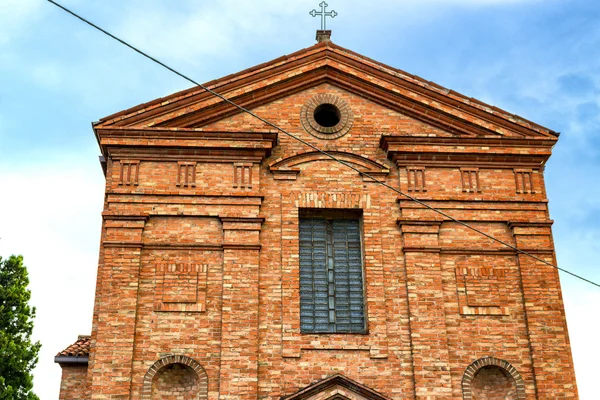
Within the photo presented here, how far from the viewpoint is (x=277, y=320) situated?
15.6 m

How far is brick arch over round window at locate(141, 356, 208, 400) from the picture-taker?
14906 mm

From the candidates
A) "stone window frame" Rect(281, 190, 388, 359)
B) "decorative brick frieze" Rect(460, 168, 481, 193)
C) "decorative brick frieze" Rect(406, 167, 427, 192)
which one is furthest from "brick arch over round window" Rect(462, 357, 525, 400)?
"decorative brick frieze" Rect(406, 167, 427, 192)

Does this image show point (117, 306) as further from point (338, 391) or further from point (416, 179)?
point (416, 179)

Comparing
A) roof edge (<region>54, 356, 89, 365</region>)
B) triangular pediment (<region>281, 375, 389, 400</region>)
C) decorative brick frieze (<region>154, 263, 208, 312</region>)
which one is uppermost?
decorative brick frieze (<region>154, 263, 208, 312</region>)

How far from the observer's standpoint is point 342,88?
18141mm

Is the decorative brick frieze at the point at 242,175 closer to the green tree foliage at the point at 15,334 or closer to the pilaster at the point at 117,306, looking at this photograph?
the pilaster at the point at 117,306

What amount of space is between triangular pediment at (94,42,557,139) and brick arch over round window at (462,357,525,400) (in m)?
5.10

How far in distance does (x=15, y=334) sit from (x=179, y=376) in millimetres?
4803

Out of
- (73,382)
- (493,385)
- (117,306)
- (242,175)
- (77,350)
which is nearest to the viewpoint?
(117,306)

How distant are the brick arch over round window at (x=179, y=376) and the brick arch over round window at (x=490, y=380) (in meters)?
5.08

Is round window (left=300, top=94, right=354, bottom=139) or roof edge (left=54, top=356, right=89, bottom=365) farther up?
round window (left=300, top=94, right=354, bottom=139)

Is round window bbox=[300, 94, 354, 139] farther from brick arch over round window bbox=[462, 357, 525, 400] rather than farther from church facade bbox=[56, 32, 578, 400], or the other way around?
brick arch over round window bbox=[462, 357, 525, 400]

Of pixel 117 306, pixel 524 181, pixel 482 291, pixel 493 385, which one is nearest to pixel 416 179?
pixel 524 181

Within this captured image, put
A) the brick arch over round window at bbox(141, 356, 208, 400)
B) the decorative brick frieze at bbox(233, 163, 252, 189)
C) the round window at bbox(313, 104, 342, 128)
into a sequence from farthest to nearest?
the round window at bbox(313, 104, 342, 128) < the decorative brick frieze at bbox(233, 163, 252, 189) < the brick arch over round window at bbox(141, 356, 208, 400)
